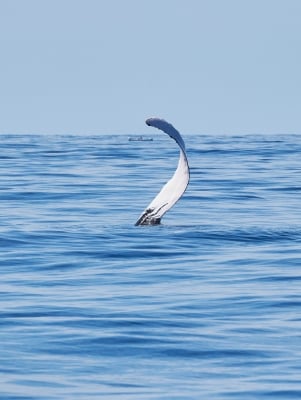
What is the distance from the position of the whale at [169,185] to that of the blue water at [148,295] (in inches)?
11.3

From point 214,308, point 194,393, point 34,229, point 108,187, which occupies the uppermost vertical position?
point 108,187

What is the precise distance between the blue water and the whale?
29cm

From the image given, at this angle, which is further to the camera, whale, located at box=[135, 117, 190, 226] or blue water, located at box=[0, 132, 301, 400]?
whale, located at box=[135, 117, 190, 226]

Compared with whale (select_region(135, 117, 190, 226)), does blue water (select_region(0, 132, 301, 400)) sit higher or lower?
lower

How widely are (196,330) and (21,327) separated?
1.38 meters

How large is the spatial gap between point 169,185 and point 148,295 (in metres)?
4.61

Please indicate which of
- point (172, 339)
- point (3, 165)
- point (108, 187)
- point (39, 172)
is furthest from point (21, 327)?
point (3, 165)

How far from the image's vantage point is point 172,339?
1077 centimetres

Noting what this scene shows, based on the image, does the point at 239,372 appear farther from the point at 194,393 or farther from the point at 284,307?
the point at 284,307

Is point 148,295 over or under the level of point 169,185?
under

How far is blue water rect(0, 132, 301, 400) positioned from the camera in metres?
9.43

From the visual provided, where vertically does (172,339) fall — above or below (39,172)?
below

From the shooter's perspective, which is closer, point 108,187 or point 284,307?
point 284,307

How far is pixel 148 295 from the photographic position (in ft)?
42.0
